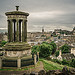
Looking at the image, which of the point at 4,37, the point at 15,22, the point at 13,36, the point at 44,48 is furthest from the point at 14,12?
the point at 4,37

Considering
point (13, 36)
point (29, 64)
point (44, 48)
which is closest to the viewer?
point (29, 64)

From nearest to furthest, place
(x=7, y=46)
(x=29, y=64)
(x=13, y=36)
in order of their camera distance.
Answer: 1. (x=29, y=64)
2. (x=7, y=46)
3. (x=13, y=36)

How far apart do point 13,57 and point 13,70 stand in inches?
73.9

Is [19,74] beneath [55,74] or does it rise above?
beneath

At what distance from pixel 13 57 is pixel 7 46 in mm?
1472

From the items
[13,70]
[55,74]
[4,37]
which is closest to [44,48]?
[13,70]

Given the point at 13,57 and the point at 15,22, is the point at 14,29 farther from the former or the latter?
the point at 13,57

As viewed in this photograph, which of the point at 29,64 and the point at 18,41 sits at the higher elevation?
the point at 18,41

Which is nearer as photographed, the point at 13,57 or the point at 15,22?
the point at 13,57

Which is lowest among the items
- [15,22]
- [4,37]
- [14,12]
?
[4,37]

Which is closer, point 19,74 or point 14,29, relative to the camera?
point 19,74

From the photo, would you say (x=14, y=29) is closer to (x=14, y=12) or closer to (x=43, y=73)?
(x=14, y=12)

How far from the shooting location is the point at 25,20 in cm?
1454

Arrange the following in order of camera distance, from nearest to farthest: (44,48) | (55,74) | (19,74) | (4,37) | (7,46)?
(55,74) < (19,74) < (7,46) < (44,48) < (4,37)
